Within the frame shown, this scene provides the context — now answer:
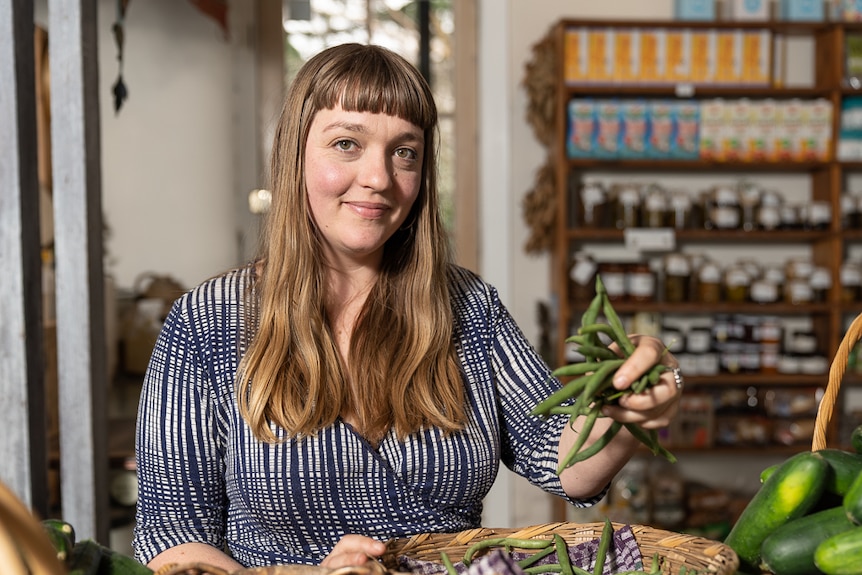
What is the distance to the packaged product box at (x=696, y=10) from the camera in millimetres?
3922

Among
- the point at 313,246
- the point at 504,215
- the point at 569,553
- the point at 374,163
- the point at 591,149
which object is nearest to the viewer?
the point at 569,553

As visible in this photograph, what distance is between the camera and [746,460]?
13.7 feet

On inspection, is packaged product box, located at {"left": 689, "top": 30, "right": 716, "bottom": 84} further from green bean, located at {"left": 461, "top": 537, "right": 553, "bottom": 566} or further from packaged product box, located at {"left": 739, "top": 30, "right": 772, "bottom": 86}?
green bean, located at {"left": 461, "top": 537, "right": 553, "bottom": 566}

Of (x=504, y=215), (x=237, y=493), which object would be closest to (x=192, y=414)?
(x=237, y=493)

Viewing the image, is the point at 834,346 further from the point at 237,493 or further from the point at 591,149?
the point at 237,493

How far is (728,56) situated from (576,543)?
3288 mm

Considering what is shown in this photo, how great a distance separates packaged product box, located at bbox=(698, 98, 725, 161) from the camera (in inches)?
151

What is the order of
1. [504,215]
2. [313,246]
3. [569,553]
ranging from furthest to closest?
[504,215], [313,246], [569,553]

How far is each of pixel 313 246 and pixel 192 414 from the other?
1.04 feet

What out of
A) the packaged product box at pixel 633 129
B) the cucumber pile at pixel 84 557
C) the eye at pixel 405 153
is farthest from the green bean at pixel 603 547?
the packaged product box at pixel 633 129

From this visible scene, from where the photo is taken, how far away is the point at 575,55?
3.79m

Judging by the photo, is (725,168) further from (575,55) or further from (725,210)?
(575,55)

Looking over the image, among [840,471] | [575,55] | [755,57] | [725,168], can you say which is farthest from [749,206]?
[840,471]

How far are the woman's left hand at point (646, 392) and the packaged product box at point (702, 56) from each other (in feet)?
10.4
